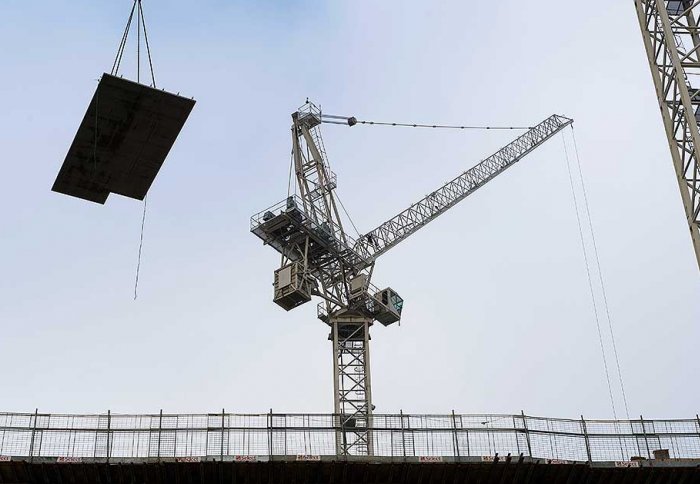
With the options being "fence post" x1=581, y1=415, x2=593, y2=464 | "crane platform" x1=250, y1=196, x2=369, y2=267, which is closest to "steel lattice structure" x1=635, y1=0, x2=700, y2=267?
"fence post" x1=581, y1=415, x2=593, y2=464

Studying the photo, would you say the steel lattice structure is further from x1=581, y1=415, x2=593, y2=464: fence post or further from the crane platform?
the crane platform

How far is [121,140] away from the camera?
2939 cm

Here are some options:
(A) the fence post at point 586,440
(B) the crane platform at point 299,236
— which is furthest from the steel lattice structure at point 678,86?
(B) the crane platform at point 299,236

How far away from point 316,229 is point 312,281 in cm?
377

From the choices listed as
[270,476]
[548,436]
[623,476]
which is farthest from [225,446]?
[623,476]

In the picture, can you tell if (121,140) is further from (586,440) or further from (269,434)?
(586,440)

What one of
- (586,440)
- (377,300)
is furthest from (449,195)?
(586,440)

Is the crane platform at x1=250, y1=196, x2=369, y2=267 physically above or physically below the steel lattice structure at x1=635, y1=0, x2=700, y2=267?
above

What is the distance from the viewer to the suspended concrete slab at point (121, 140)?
27.6 meters

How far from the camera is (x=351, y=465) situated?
34.7 meters

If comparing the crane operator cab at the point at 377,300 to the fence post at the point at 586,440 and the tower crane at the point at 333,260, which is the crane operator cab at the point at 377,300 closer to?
the tower crane at the point at 333,260

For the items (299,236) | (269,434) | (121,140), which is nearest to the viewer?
(121,140)

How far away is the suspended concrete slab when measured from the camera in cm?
2758

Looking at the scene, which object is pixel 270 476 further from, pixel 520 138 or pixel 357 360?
pixel 520 138
